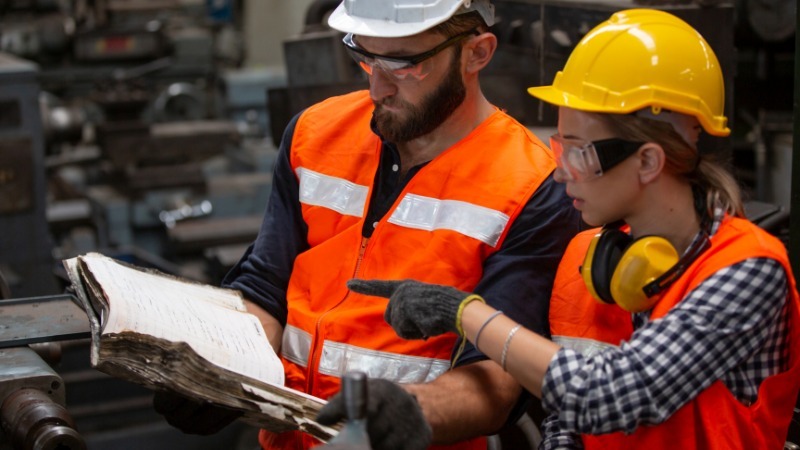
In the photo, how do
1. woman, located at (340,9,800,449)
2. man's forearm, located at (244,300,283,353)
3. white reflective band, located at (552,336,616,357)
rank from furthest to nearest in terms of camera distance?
man's forearm, located at (244,300,283,353)
white reflective band, located at (552,336,616,357)
woman, located at (340,9,800,449)

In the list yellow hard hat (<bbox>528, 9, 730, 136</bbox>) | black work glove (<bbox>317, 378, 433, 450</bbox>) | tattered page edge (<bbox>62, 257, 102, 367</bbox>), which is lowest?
black work glove (<bbox>317, 378, 433, 450</bbox>)

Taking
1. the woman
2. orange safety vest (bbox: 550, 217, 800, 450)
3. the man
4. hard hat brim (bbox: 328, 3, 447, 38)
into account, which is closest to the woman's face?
the woman

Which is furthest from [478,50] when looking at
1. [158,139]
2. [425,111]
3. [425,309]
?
[158,139]

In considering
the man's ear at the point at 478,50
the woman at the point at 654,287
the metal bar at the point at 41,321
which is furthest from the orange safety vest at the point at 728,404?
the metal bar at the point at 41,321

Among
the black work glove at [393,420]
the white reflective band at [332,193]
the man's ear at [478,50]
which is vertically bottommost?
the black work glove at [393,420]

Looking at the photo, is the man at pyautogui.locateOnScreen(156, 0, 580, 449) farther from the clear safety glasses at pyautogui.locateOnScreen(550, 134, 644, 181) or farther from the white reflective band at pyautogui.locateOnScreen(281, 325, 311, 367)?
the clear safety glasses at pyautogui.locateOnScreen(550, 134, 644, 181)

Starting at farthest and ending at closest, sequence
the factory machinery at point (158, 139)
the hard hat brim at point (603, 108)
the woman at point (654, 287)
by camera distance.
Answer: the factory machinery at point (158, 139) → the hard hat brim at point (603, 108) → the woman at point (654, 287)

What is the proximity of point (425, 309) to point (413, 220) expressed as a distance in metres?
0.36

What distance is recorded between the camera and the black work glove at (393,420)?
148cm

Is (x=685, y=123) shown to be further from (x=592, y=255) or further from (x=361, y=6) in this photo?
(x=361, y=6)

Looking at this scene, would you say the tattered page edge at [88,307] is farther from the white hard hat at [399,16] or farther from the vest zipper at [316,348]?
the white hard hat at [399,16]

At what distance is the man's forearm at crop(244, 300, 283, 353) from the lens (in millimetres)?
2117

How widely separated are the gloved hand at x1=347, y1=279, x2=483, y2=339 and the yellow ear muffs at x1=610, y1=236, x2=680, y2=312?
0.22 m

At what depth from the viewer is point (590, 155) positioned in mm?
1592
